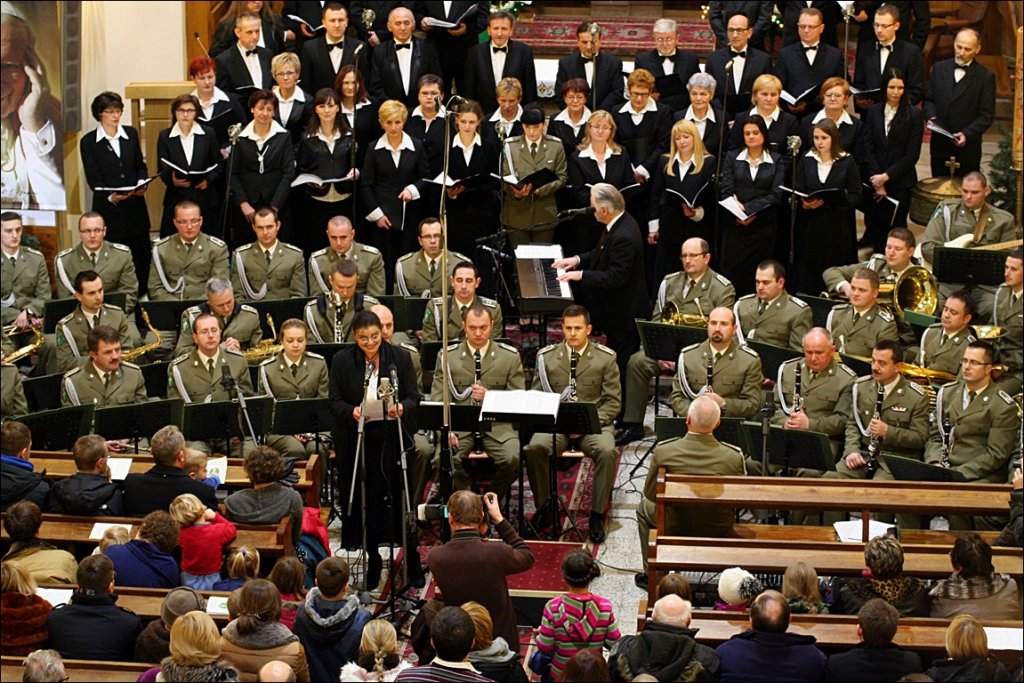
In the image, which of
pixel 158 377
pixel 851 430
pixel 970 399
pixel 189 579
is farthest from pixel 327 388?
pixel 970 399

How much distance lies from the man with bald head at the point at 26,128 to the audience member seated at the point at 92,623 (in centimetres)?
697

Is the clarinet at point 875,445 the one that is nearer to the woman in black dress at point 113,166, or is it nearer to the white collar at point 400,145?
the white collar at point 400,145

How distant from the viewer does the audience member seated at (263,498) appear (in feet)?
25.0

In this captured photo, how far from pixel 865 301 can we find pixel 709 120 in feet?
8.01

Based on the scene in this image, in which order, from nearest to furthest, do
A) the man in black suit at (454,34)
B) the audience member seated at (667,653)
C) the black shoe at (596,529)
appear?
the audience member seated at (667,653) → the black shoe at (596,529) → the man in black suit at (454,34)

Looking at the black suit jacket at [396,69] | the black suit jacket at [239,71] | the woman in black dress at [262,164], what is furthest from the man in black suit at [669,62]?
the black suit jacket at [239,71]

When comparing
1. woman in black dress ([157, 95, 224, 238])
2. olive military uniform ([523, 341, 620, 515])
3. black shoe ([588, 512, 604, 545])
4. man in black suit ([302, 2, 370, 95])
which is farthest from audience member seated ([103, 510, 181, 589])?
man in black suit ([302, 2, 370, 95])

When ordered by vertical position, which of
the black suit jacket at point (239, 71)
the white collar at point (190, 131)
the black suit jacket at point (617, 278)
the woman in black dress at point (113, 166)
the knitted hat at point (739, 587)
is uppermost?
the black suit jacket at point (239, 71)

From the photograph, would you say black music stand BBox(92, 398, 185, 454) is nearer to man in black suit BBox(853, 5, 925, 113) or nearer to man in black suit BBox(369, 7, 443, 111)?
man in black suit BBox(369, 7, 443, 111)

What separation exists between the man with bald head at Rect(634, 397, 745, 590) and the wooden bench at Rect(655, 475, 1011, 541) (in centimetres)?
18

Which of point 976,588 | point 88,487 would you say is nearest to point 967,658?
point 976,588

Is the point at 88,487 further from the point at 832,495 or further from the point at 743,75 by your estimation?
the point at 743,75

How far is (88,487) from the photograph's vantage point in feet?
25.5

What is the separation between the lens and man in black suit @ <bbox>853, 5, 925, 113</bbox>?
12.3 meters
